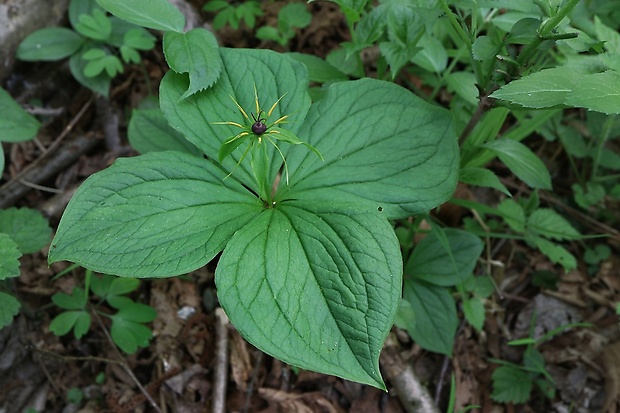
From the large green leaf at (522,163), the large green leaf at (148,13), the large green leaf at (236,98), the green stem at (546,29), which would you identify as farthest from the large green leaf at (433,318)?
the large green leaf at (148,13)

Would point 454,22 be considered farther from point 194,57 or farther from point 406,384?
point 406,384

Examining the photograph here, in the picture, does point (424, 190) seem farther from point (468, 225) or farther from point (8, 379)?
point (8, 379)

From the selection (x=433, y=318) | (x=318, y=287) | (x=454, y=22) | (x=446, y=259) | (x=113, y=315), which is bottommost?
(x=113, y=315)

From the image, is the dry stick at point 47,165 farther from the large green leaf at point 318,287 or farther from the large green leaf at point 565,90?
the large green leaf at point 565,90

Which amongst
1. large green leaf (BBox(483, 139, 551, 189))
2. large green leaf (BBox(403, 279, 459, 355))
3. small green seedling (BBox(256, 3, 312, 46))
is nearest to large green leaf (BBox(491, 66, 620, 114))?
large green leaf (BBox(483, 139, 551, 189))

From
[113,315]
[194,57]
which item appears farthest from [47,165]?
[194,57]

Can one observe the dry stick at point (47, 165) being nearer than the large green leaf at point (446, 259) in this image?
No
